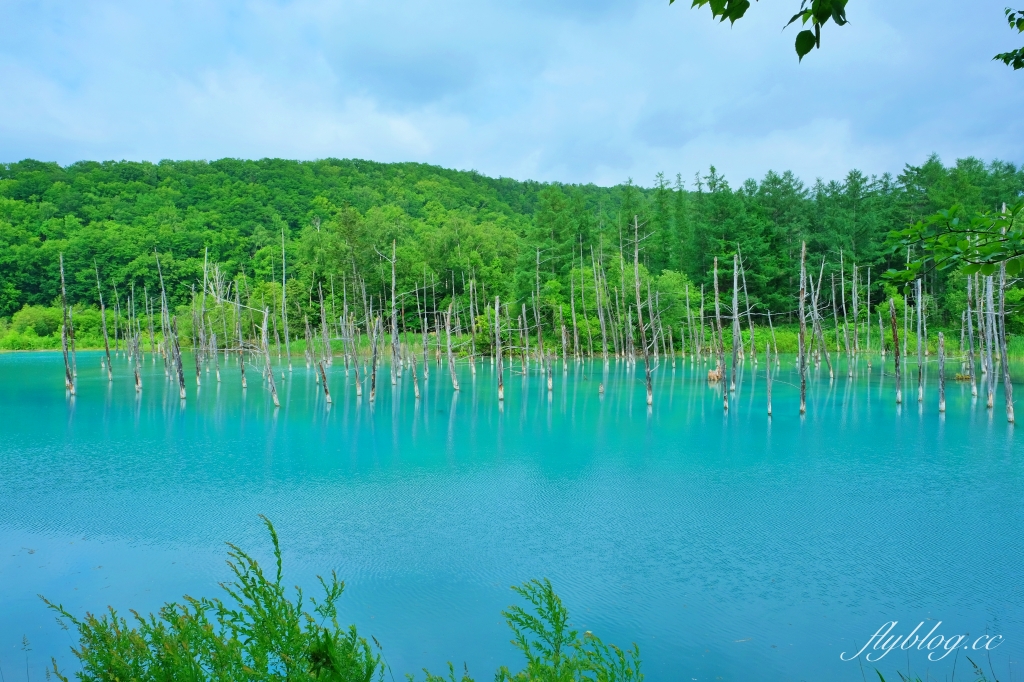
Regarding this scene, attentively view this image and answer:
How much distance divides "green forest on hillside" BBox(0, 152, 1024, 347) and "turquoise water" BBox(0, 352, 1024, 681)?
63.1 ft

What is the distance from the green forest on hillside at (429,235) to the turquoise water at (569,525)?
1922cm

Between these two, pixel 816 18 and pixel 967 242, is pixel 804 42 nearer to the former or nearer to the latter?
pixel 816 18

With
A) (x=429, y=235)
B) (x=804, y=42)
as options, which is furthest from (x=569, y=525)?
(x=429, y=235)

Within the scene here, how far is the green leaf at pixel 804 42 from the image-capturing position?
6.29 feet

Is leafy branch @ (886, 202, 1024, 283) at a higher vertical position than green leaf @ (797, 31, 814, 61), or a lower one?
lower

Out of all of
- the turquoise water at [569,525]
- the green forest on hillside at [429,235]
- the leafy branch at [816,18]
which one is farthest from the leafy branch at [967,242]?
the green forest on hillside at [429,235]

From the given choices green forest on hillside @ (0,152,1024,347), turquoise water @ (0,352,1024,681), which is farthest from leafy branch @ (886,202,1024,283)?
green forest on hillside @ (0,152,1024,347)

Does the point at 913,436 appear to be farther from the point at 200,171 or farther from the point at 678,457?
the point at 200,171

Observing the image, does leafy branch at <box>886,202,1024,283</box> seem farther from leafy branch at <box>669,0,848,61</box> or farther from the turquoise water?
the turquoise water

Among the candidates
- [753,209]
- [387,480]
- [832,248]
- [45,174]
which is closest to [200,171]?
[45,174]

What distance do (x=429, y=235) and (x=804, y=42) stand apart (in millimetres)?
46258

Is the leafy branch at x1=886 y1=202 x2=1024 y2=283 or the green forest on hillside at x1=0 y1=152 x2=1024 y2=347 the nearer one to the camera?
the leafy branch at x1=886 y1=202 x2=1024 y2=283

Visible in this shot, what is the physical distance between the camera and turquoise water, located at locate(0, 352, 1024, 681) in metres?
6.25

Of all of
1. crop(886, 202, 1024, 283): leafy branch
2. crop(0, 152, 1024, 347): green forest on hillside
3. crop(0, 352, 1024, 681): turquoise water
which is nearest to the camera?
crop(886, 202, 1024, 283): leafy branch
